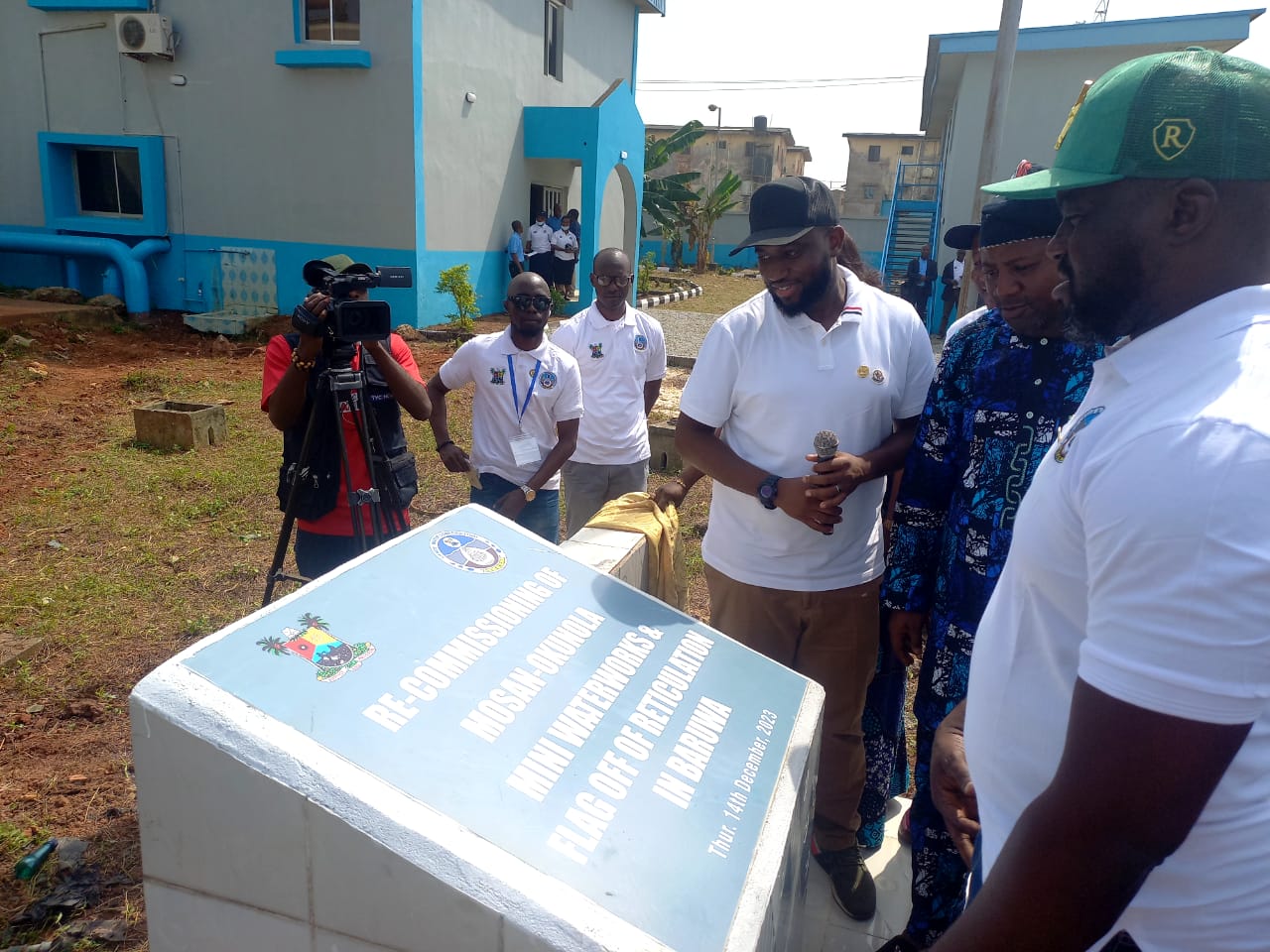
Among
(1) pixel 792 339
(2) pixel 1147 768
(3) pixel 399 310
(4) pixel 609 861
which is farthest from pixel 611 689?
(3) pixel 399 310

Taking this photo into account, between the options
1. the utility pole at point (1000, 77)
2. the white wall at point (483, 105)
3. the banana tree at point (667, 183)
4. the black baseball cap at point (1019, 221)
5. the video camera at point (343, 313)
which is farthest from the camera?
the banana tree at point (667, 183)

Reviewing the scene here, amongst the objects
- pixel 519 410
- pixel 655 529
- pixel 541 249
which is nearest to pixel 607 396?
pixel 519 410

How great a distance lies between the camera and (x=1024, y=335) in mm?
1996

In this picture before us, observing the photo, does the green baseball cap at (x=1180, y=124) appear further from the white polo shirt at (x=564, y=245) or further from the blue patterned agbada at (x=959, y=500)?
the white polo shirt at (x=564, y=245)

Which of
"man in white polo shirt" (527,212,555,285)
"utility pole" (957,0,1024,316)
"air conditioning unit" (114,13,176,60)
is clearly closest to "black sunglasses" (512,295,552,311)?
"utility pole" (957,0,1024,316)

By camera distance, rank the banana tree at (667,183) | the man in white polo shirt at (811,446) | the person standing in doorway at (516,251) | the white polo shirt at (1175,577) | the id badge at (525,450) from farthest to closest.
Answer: the banana tree at (667,183) → the person standing in doorway at (516,251) → the id badge at (525,450) → the man in white polo shirt at (811,446) → the white polo shirt at (1175,577)

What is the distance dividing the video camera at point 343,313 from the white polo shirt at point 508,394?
84 cm

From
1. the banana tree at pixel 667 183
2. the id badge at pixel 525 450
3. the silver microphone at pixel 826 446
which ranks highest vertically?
the banana tree at pixel 667 183

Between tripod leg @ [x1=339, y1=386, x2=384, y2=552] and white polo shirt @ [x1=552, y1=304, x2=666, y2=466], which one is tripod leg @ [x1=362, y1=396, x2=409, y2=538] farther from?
white polo shirt @ [x1=552, y1=304, x2=666, y2=466]

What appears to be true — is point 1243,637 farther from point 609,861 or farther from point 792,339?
point 792,339

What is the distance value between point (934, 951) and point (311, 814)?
0.79 m

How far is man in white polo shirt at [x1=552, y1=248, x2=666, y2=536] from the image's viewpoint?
416cm

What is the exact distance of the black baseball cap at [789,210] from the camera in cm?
227

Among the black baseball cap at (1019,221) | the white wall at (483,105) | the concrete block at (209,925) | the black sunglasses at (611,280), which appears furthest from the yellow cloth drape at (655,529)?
the white wall at (483,105)
